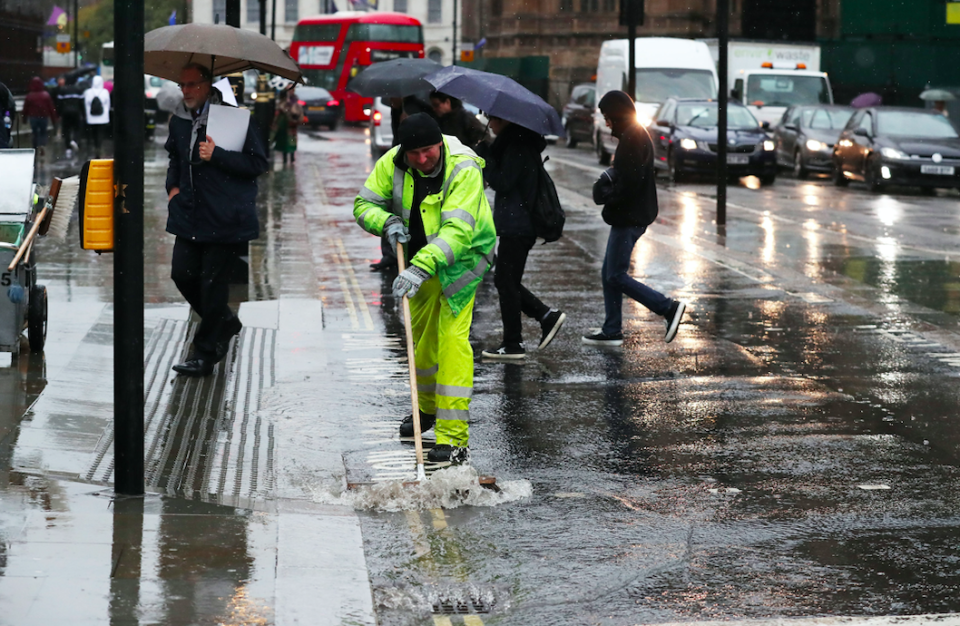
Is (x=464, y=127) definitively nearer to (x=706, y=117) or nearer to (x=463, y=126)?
Result: (x=463, y=126)

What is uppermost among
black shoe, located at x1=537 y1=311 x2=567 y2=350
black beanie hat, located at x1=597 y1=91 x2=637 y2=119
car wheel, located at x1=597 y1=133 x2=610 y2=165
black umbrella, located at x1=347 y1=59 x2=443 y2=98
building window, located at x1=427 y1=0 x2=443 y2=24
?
building window, located at x1=427 y1=0 x2=443 y2=24

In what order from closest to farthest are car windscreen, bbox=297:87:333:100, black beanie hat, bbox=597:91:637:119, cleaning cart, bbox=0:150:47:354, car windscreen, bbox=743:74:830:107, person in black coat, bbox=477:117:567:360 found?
cleaning cart, bbox=0:150:47:354
person in black coat, bbox=477:117:567:360
black beanie hat, bbox=597:91:637:119
car windscreen, bbox=743:74:830:107
car windscreen, bbox=297:87:333:100

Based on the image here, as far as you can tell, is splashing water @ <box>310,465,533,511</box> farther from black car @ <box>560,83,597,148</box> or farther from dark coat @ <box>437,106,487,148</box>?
black car @ <box>560,83,597,148</box>

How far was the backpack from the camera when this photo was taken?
371 inches

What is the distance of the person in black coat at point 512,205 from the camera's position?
934 centimetres

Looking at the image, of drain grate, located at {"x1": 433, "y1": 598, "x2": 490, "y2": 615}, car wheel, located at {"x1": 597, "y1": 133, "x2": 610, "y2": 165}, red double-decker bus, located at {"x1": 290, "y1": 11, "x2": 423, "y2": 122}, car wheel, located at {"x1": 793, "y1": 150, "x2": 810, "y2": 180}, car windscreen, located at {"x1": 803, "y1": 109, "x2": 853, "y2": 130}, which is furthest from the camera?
red double-decker bus, located at {"x1": 290, "y1": 11, "x2": 423, "y2": 122}

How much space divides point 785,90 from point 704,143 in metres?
7.66

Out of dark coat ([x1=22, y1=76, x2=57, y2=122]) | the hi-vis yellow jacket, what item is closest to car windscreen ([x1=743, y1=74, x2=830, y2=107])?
dark coat ([x1=22, y1=76, x2=57, y2=122])

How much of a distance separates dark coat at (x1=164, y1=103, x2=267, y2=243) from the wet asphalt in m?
0.98

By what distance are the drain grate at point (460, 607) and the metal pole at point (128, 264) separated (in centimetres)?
163

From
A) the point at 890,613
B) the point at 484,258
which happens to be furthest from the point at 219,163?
the point at 890,613

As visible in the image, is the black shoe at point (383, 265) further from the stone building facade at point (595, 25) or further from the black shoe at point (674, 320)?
the stone building facade at point (595, 25)

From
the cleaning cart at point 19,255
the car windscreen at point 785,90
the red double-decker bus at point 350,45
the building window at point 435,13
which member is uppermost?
the building window at point 435,13

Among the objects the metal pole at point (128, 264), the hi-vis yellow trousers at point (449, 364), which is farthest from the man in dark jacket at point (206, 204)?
the metal pole at point (128, 264)
